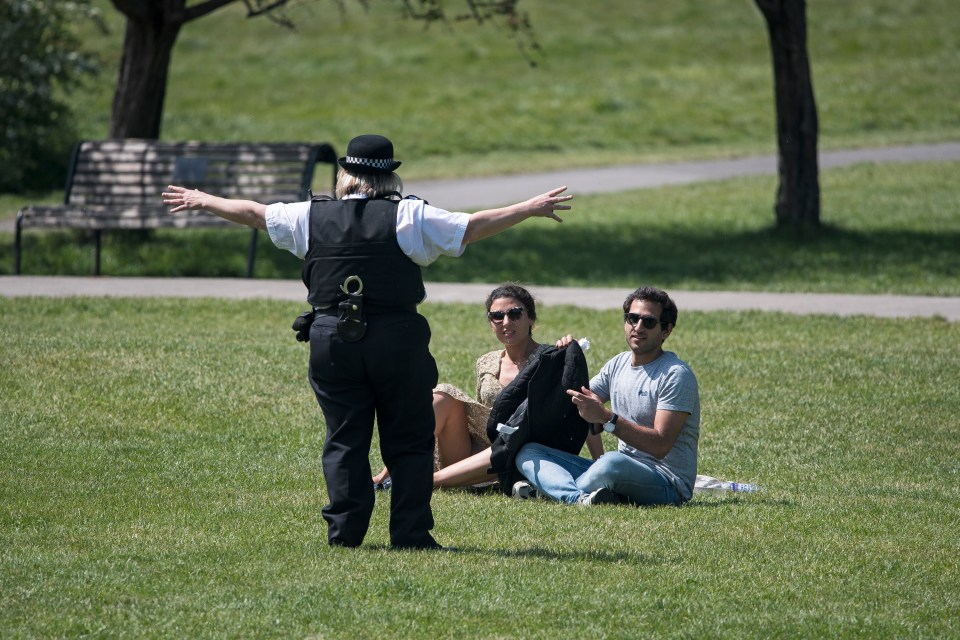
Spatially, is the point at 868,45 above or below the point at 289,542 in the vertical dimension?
above

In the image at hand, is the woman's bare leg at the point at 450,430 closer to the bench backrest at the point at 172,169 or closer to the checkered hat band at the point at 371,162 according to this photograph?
the checkered hat band at the point at 371,162

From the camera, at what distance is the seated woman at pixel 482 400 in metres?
7.02

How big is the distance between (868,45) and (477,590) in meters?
35.8

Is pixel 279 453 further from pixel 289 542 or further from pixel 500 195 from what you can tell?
pixel 500 195

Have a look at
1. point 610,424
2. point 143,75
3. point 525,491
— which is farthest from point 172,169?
point 610,424

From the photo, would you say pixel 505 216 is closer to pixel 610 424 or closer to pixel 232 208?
pixel 232 208

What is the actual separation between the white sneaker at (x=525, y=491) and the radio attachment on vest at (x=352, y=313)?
1854mm

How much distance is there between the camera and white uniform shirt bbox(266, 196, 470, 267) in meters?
5.38

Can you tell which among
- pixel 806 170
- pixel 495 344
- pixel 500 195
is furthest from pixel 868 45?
pixel 495 344

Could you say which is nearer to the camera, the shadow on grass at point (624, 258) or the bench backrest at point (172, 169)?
the shadow on grass at point (624, 258)

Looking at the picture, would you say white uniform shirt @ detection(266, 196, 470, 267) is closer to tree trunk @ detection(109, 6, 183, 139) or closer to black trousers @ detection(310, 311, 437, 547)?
black trousers @ detection(310, 311, 437, 547)

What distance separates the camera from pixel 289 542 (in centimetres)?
585

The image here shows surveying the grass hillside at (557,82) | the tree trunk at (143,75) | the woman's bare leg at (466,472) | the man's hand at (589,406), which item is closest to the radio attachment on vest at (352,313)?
the man's hand at (589,406)

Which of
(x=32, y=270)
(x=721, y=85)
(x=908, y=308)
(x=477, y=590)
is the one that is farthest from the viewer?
(x=721, y=85)
